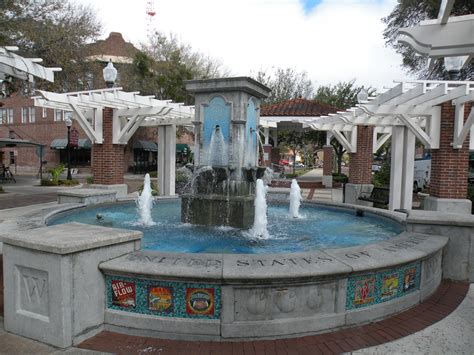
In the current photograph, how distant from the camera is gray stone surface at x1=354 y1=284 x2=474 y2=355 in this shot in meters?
3.38

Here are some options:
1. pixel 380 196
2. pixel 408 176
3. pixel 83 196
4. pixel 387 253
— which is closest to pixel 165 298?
pixel 387 253

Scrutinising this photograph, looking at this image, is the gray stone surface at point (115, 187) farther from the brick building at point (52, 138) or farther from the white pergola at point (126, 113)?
the brick building at point (52, 138)

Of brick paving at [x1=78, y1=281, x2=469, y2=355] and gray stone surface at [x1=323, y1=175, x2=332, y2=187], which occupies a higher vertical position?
gray stone surface at [x1=323, y1=175, x2=332, y2=187]

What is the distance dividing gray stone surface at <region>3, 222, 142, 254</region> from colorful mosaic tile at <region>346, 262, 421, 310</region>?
7.90ft

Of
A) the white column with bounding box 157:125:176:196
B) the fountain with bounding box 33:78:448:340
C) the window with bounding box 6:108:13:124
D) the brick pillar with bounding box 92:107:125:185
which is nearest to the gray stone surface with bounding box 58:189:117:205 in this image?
the brick pillar with bounding box 92:107:125:185

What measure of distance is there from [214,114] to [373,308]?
4.83 m

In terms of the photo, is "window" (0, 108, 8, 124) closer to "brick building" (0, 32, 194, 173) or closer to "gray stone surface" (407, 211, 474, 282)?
"brick building" (0, 32, 194, 173)

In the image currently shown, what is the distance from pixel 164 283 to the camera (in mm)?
3633

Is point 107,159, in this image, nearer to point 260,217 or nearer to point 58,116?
point 260,217

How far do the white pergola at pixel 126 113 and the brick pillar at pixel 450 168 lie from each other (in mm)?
8108

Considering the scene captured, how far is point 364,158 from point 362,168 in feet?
1.46

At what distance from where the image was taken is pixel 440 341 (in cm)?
357

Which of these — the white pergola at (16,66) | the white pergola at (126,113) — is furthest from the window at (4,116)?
the white pergola at (16,66)

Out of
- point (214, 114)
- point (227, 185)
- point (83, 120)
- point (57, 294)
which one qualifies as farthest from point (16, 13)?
point (57, 294)
